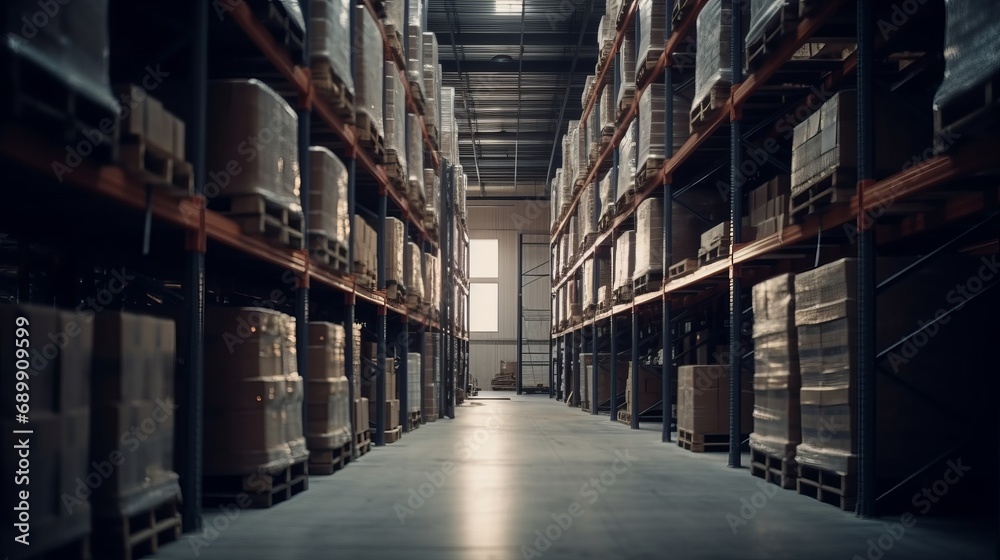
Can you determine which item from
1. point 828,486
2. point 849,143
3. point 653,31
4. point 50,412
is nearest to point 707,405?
point 828,486

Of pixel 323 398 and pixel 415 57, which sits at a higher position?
pixel 415 57

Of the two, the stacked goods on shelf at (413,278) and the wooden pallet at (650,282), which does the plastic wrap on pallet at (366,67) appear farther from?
the wooden pallet at (650,282)

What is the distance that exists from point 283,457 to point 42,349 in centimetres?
279

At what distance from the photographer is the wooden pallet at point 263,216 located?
549 cm

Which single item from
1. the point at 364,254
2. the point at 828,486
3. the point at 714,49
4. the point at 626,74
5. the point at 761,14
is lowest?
the point at 828,486

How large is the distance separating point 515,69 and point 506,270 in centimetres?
1424

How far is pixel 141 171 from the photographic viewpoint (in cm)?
389

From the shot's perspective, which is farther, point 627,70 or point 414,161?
point 627,70

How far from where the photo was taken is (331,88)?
23.8 feet

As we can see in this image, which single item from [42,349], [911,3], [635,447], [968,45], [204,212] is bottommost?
[635,447]

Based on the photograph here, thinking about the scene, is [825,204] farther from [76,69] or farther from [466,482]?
[76,69]

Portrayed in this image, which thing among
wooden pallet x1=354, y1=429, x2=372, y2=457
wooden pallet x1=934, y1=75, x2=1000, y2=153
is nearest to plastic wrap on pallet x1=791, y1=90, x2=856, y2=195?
wooden pallet x1=934, y1=75, x2=1000, y2=153

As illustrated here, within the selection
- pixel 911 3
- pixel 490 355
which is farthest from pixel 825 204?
pixel 490 355

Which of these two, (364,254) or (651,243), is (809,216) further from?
(364,254)
